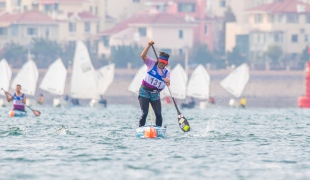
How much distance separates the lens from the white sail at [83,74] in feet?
261

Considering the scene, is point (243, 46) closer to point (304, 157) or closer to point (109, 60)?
point (109, 60)

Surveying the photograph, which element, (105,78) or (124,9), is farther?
(124,9)

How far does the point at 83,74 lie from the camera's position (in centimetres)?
7975

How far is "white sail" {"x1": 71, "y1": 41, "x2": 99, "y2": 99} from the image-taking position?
79562 mm

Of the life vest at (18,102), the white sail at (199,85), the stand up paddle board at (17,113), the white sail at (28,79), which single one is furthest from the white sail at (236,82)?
the life vest at (18,102)

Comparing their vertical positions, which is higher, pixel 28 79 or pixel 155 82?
pixel 155 82

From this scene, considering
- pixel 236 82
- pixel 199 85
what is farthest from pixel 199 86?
pixel 236 82

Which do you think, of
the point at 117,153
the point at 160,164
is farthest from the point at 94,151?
the point at 160,164

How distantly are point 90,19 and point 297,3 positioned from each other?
25026mm

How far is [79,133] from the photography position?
3167 centimetres

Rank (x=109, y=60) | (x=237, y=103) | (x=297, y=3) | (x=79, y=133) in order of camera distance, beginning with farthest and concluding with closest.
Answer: (x=297, y=3)
(x=109, y=60)
(x=237, y=103)
(x=79, y=133)

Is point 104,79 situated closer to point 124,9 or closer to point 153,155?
point 124,9

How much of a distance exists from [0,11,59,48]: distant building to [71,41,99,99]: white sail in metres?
57.6

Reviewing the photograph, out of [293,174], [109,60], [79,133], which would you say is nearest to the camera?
[293,174]
